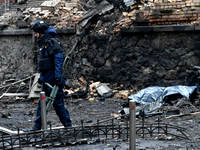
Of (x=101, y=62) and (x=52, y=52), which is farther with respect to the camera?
(x=101, y=62)

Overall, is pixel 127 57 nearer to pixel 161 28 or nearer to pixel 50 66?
pixel 161 28

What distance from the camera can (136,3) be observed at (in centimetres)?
1004

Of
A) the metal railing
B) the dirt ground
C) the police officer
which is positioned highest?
the police officer

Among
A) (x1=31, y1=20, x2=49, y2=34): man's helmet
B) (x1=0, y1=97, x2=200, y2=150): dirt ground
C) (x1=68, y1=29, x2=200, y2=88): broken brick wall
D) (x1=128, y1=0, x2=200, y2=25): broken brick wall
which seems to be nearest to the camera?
(x1=0, y1=97, x2=200, y2=150): dirt ground

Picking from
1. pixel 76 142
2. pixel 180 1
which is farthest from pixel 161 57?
pixel 76 142

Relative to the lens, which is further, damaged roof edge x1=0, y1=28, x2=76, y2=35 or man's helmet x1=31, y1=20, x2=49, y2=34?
damaged roof edge x1=0, y1=28, x2=76, y2=35

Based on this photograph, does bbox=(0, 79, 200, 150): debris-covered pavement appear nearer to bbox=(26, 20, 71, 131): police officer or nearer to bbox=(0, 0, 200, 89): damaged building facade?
bbox=(0, 0, 200, 89): damaged building facade

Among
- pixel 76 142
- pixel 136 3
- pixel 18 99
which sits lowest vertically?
pixel 18 99

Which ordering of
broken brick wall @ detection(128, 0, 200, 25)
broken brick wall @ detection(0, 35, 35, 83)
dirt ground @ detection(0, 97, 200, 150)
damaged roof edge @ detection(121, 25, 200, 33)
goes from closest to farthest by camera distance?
dirt ground @ detection(0, 97, 200, 150) < damaged roof edge @ detection(121, 25, 200, 33) < broken brick wall @ detection(128, 0, 200, 25) < broken brick wall @ detection(0, 35, 35, 83)

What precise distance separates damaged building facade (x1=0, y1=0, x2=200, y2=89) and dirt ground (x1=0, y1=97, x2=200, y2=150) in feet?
4.29

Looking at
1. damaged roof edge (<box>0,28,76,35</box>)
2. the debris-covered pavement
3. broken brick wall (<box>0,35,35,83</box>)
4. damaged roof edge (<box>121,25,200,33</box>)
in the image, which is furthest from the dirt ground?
damaged roof edge (<box>0,28,76,35</box>)

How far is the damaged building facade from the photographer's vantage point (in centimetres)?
914

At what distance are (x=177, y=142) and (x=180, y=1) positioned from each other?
5427 millimetres

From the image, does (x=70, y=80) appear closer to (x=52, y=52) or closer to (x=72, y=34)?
(x=72, y=34)
